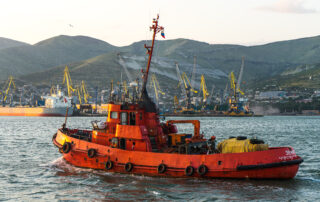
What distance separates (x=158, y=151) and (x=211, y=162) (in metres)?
3.26

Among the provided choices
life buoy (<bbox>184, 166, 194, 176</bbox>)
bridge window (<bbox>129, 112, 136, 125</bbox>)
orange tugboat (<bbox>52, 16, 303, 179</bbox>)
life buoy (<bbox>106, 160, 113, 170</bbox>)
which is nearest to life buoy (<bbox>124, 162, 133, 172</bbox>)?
orange tugboat (<bbox>52, 16, 303, 179</bbox>)

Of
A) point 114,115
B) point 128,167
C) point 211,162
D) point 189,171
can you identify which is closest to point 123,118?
point 114,115

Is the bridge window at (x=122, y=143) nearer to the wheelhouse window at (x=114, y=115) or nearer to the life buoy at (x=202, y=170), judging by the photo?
the wheelhouse window at (x=114, y=115)

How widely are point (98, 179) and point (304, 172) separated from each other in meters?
10.9

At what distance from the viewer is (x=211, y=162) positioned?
17.3m

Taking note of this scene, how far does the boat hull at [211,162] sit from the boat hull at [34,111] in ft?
359

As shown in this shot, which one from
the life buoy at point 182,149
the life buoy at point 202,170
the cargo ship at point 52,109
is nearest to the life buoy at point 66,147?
the life buoy at point 182,149

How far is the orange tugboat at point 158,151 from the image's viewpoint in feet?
55.0

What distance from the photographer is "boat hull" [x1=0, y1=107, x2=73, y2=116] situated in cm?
12550

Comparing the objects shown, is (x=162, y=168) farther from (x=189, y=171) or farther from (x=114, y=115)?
(x=114, y=115)

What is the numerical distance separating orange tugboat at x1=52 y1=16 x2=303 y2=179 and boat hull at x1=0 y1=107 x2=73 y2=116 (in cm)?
10653

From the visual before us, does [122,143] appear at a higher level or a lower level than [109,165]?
higher

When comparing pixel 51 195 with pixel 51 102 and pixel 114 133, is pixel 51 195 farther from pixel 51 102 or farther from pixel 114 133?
pixel 51 102

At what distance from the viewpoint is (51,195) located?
16547 mm
